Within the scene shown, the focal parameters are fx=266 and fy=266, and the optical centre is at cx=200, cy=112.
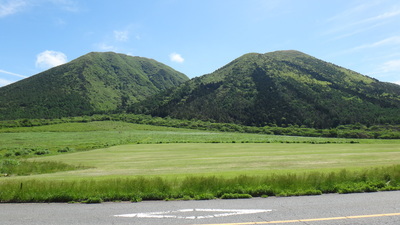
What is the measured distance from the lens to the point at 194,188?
43.0 feet

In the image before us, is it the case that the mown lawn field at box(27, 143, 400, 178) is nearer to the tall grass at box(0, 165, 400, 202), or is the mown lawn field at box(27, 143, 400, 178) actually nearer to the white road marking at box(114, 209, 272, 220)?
Answer: the tall grass at box(0, 165, 400, 202)

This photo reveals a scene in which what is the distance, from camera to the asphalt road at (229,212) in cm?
858

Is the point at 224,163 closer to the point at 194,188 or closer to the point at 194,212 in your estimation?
the point at 194,188

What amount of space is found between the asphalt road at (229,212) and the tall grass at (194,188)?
2.46ft

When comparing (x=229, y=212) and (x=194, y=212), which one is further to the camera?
(x=194, y=212)

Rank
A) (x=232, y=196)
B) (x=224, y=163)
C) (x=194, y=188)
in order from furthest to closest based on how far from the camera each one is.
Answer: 1. (x=224, y=163)
2. (x=194, y=188)
3. (x=232, y=196)

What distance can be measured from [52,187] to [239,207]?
30.2 ft

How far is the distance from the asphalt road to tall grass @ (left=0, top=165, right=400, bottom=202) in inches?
29.5

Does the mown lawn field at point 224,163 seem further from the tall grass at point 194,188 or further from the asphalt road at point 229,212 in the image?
the asphalt road at point 229,212

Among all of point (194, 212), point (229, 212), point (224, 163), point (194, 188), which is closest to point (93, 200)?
point (194, 188)

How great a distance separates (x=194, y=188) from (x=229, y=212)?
12.5ft

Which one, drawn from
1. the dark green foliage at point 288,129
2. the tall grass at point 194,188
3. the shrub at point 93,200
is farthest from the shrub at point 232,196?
the dark green foliage at point 288,129

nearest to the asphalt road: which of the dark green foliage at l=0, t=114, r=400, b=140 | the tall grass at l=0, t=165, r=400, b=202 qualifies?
the tall grass at l=0, t=165, r=400, b=202

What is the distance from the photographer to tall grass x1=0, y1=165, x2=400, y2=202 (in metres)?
12.2
